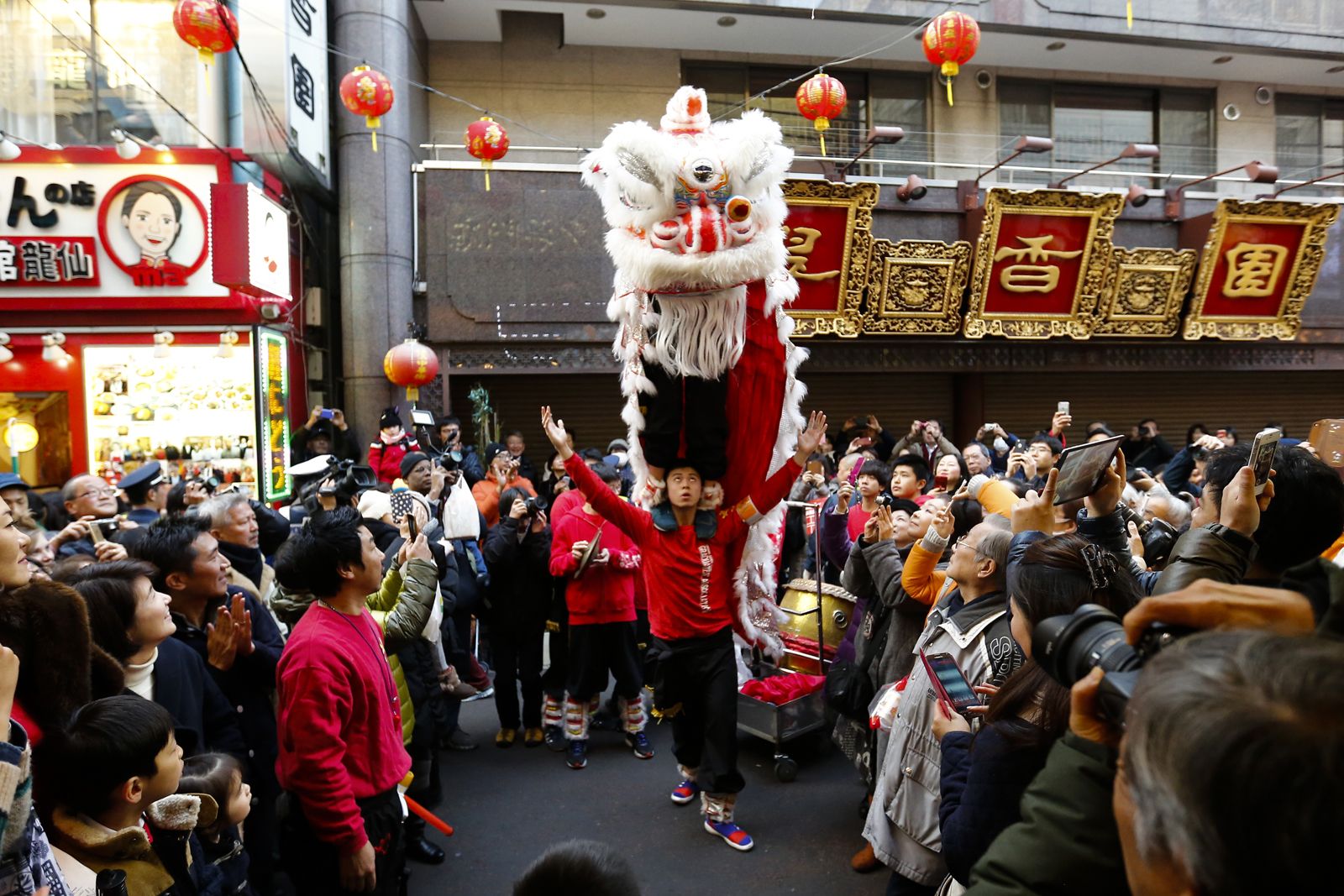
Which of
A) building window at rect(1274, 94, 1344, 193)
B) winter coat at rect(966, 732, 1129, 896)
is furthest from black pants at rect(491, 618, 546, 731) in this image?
building window at rect(1274, 94, 1344, 193)

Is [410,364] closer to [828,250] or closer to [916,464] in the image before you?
[828,250]

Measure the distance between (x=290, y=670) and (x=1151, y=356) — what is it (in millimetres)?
11217

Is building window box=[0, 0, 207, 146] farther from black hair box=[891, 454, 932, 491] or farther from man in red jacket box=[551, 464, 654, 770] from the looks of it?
black hair box=[891, 454, 932, 491]

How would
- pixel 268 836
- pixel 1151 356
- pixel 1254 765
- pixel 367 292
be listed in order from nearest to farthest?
pixel 1254 765
pixel 268 836
pixel 367 292
pixel 1151 356

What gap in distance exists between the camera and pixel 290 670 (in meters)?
2.25

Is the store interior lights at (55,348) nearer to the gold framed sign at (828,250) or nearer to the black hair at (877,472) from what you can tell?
the gold framed sign at (828,250)

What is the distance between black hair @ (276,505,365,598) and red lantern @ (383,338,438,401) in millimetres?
5966

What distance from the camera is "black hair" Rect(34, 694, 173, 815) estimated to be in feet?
5.37

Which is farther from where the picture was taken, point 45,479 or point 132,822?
point 45,479

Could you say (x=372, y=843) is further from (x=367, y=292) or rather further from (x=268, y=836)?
(x=367, y=292)

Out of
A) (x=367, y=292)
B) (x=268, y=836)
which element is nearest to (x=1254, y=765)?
(x=268, y=836)

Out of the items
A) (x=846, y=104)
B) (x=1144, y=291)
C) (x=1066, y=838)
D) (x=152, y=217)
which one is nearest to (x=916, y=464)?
(x=1066, y=838)

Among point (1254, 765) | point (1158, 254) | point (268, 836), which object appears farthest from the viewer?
point (1158, 254)

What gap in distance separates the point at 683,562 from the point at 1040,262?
24.6 feet
